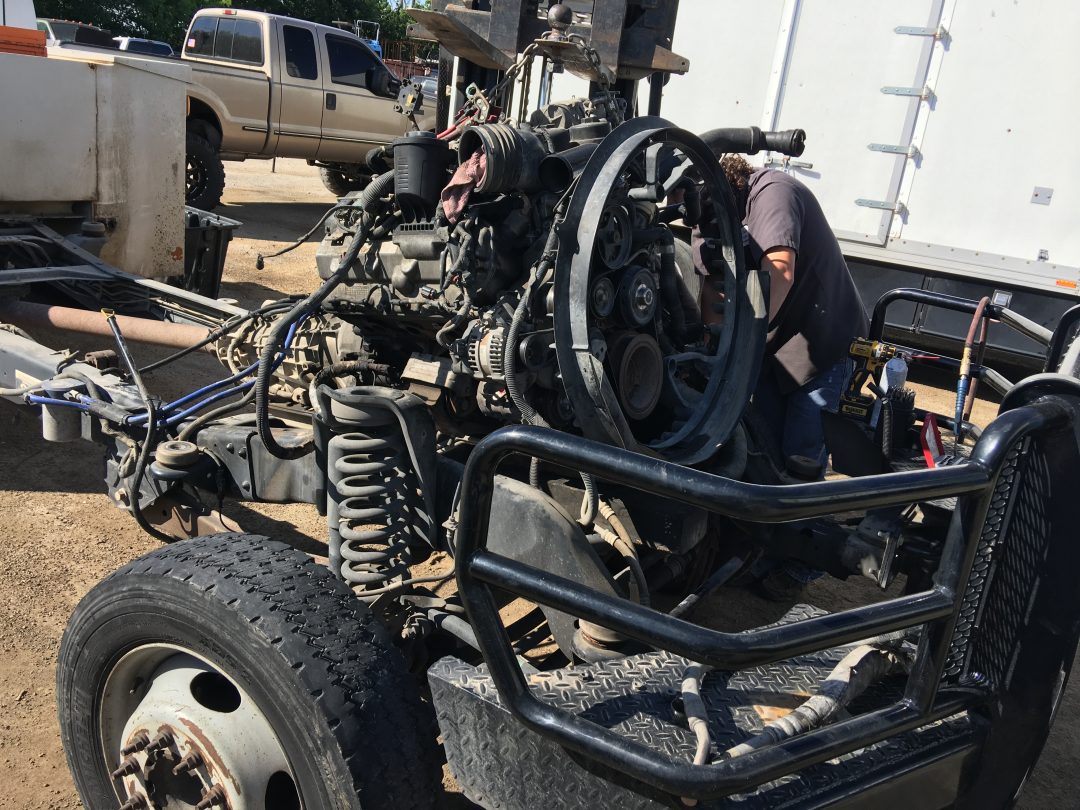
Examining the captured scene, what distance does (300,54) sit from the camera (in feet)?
44.0

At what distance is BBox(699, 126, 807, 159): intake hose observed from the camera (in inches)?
137

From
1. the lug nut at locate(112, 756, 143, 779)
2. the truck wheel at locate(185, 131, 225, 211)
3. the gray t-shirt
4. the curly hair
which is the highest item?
the curly hair

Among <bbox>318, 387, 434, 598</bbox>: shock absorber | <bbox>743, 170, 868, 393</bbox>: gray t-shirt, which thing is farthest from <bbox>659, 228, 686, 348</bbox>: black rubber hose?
<bbox>318, 387, 434, 598</bbox>: shock absorber

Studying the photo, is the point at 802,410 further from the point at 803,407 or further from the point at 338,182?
the point at 338,182

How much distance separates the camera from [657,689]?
209cm

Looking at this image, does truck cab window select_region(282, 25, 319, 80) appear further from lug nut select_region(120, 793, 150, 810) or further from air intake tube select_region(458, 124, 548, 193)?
lug nut select_region(120, 793, 150, 810)

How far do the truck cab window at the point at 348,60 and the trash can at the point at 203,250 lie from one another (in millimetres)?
7757

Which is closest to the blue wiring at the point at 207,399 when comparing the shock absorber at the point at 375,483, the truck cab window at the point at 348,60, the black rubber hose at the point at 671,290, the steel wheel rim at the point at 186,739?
the shock absorber at the point at 375,483

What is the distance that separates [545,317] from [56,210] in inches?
163

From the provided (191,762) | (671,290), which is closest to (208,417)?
(191,762)

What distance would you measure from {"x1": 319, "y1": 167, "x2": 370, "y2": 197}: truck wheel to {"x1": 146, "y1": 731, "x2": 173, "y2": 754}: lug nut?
1369 cm

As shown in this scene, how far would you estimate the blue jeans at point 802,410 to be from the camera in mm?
4039

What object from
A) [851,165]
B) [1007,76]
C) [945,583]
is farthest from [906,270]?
[945,583]

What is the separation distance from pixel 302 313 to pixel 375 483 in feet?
2.08
